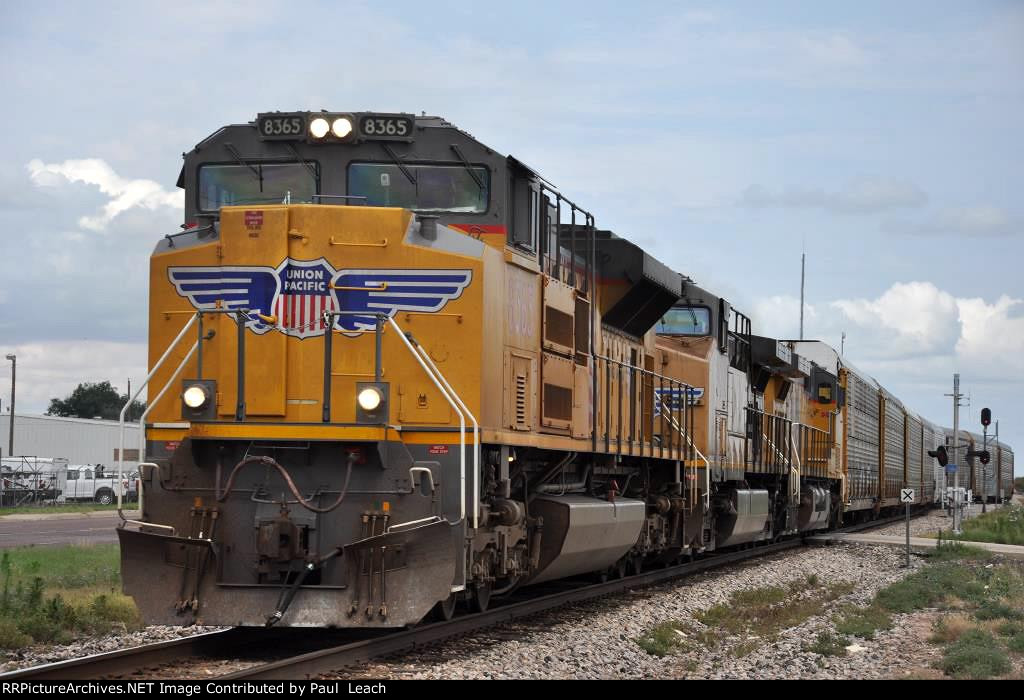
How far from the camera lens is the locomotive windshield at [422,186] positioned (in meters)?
10.2

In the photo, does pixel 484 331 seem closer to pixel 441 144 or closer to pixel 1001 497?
pixel 441 144

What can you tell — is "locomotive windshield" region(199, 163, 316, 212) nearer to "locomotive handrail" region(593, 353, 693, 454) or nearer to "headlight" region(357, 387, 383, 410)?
"headlight" region(357, 387, 383, 410)

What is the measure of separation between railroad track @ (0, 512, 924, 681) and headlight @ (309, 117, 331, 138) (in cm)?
397

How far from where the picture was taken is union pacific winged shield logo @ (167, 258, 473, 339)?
9.52 metres

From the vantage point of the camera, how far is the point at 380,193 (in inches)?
402

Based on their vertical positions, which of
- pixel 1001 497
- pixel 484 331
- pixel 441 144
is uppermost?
pixel 441 144

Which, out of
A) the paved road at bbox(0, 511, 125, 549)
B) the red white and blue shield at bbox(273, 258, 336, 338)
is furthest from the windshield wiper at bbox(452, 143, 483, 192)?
the paved road at bbox(0, 511, 125, 549)

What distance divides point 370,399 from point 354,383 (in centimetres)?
42

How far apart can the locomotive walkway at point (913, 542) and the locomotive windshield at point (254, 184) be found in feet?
55.3

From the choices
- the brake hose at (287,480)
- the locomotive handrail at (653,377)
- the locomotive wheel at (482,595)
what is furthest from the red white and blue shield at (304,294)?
the locomotive handrail at (653,377)

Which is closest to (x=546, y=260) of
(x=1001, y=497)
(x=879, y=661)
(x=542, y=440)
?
(x=542, y=440)

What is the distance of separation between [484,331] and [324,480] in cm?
164

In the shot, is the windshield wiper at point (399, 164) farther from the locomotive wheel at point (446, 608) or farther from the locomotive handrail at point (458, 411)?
the locomotive wheel at point (446, 608)

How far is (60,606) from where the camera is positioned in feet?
37.0
